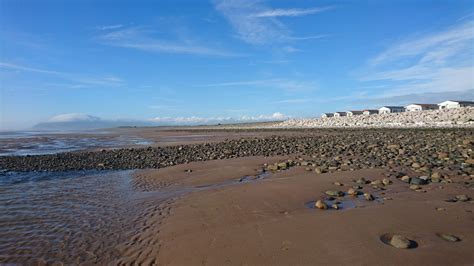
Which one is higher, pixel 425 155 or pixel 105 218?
pixel 425 155

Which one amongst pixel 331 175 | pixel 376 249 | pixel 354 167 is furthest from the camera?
pixel 354 167

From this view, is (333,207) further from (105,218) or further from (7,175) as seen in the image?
(7,175)

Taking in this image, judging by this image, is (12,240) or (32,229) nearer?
(12,240)

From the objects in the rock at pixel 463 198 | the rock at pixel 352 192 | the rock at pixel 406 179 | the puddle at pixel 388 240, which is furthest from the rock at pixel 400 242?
the rock at pixel 406 179

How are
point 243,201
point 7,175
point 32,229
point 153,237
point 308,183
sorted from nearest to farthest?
point 153,237, point 32,229, point 243,201, point 308,183, point 7,175

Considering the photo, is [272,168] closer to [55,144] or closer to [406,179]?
[406,179]

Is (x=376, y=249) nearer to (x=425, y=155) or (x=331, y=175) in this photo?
(x=331, y=175)

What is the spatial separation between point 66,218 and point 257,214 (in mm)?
4865

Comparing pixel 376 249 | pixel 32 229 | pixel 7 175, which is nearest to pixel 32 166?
pixel 7 175

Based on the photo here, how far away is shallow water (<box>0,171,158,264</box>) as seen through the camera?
5391 millimetres

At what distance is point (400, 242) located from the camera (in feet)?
15.3

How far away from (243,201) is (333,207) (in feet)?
7.69

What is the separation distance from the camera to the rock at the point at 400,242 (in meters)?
4.59

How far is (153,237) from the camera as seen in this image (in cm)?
582
